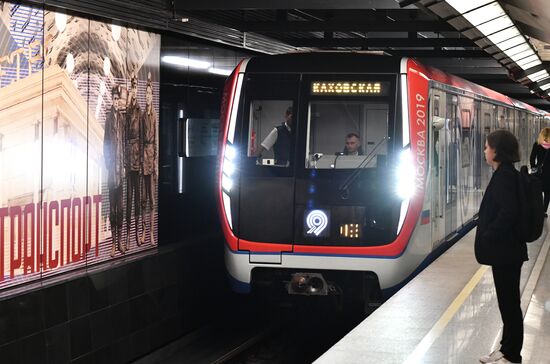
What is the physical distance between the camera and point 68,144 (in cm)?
938

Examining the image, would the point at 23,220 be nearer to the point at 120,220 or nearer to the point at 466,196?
the point at 120,220

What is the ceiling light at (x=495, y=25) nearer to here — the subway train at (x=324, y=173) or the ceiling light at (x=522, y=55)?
the subway train at (x=324, y=173)

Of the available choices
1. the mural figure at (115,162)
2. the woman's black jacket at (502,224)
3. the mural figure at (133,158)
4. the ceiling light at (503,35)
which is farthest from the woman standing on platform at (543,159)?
the woman's black jacket at (502,224)

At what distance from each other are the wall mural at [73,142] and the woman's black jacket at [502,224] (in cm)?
424

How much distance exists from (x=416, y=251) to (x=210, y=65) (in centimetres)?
472

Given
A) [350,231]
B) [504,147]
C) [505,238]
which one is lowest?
[350,231]

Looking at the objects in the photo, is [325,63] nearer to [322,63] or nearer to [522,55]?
[322,63]

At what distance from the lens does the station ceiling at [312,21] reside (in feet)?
33.9

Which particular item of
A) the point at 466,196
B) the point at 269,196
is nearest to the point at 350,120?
the point at 269,196

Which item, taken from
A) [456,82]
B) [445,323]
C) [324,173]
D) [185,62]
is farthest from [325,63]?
[445,323]

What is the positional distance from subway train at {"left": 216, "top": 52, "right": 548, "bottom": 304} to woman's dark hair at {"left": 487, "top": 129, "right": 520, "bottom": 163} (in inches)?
141

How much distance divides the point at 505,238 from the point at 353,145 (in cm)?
401

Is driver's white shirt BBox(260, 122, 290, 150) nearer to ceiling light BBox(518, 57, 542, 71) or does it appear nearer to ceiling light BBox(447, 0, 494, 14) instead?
ceiling light BBox(447, 0, 494, 14)

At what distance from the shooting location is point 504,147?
6066 millimetres
